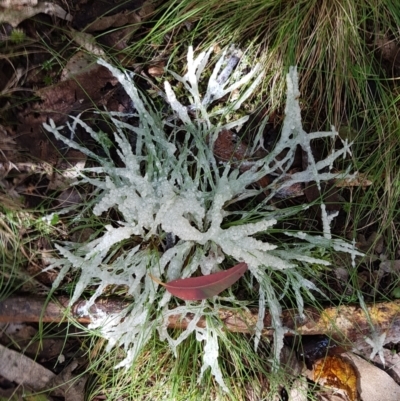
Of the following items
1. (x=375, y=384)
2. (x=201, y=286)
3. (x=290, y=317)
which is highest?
(x=201, y=286)

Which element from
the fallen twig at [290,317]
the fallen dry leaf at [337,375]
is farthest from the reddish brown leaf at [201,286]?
the fallen dry leaf at [337,375]

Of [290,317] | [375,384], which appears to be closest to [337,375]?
[375,384]

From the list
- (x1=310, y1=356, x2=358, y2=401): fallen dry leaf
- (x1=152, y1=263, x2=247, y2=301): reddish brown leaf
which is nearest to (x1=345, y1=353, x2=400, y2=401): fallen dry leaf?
(x1=310, y1=356, x2=358, y2=401): fallen dry leaf

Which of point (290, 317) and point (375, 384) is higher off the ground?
point (290, 317)

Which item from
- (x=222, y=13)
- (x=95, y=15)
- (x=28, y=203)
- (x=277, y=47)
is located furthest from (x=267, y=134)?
(x=28, y=203)

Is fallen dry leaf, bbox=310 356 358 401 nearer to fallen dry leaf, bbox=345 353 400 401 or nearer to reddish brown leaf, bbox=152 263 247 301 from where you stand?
fallen dry leaf, bbox=345 353 400 401

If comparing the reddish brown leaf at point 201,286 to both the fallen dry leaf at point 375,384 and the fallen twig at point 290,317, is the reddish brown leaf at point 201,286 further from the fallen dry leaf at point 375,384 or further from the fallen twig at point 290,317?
the fallen dry leaf at point 375,384

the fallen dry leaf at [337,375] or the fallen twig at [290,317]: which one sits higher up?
the fallen twig at [290,317]

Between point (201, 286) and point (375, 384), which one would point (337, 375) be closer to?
point (375, 384)

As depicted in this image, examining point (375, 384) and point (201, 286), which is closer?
point (201, 286)

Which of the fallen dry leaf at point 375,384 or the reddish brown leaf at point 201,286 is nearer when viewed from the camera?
the reddish brown leaf at point 201,286

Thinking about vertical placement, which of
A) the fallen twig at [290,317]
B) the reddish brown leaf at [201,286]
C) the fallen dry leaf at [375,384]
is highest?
the reddish brown leaf at [201,286]
